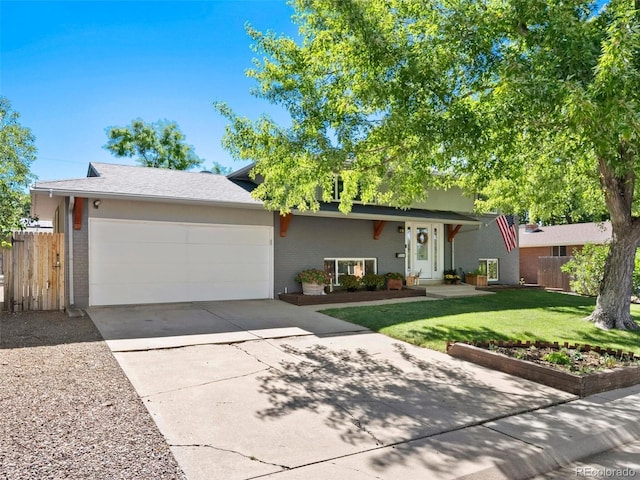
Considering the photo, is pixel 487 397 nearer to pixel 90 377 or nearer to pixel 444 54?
pixel 90 377

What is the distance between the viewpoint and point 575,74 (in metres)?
5.32

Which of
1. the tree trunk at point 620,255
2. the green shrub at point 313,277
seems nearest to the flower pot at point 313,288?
the green shrub at point 313,277

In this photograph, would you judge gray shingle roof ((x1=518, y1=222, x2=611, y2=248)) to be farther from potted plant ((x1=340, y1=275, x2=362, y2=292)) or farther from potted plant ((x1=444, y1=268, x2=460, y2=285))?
potted plant ((x1=340, y1=275, x2=362, y2=292))

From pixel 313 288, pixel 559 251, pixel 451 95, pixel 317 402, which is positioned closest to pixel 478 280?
pixel 313 288

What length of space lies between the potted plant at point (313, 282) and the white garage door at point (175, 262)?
1.03m

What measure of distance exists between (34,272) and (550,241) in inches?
1008

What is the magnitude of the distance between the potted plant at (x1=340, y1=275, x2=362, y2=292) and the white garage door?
2338mm

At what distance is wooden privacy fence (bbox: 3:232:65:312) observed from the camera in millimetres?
9406

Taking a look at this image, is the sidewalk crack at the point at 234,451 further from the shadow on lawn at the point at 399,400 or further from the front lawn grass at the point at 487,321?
the front lawn grass at the point at 487,321

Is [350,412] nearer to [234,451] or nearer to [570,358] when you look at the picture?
[234,451]

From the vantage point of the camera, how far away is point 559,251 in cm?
2517

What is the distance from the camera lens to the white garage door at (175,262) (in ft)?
34.7

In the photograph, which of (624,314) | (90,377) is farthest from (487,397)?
(624,314)

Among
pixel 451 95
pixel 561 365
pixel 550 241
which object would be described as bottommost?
pixel 561 365
